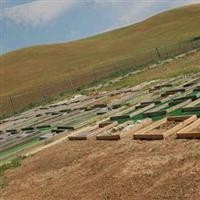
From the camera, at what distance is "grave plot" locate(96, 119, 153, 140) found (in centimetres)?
1193

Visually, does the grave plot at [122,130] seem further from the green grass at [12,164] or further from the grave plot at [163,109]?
the green grass at [12,164]

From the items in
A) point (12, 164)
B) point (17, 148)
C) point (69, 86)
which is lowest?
point (69, 86)

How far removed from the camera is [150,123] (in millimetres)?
12734

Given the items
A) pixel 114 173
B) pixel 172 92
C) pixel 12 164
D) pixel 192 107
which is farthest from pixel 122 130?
pixel 172 92

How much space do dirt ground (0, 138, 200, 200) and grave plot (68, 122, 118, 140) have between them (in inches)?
36.7

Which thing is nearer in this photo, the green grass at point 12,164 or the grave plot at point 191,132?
the grave plot at point 191,132

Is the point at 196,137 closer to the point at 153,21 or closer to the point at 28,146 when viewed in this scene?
the point at 28,146

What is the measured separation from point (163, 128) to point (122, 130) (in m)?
1.30

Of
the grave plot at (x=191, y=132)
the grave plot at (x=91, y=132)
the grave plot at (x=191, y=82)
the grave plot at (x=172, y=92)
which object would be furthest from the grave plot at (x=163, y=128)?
the grave plot at (x=191, y=82)

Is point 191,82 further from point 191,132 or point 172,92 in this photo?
point 191,132

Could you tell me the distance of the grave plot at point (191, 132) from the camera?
9.81 m

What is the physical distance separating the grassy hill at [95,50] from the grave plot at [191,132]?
51240 mm

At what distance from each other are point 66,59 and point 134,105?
63315mm

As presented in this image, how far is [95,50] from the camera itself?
3324 inches
